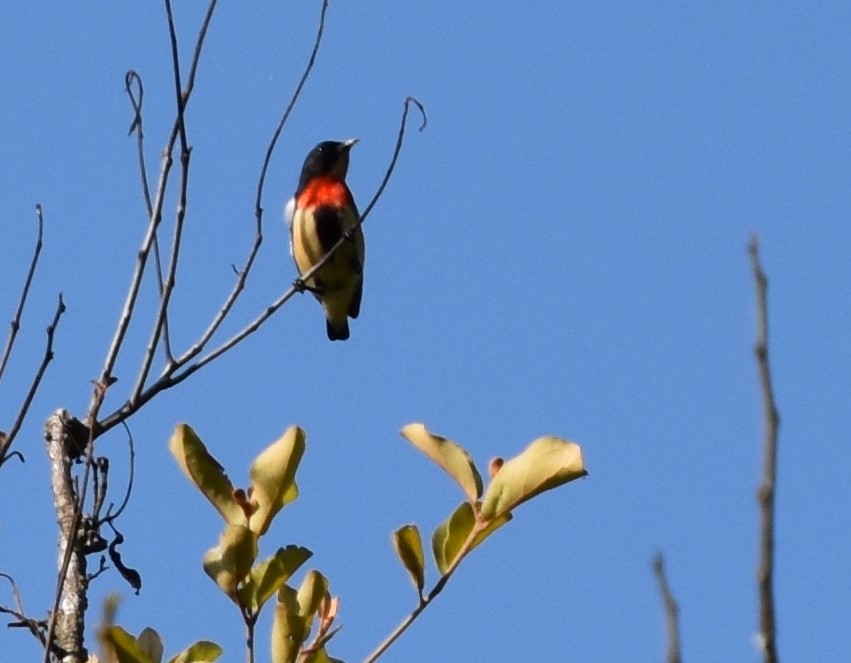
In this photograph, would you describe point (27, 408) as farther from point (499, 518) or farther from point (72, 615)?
point (499, 518)

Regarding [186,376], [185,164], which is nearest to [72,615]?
[186,376]

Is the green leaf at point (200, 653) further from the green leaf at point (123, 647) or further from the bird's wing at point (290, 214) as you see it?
the bird's wing at point (290, 214)

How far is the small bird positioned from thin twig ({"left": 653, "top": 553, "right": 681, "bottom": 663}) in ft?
19.8

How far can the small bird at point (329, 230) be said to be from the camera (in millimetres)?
7562

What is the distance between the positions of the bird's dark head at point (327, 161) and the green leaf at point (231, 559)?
6.07 metres

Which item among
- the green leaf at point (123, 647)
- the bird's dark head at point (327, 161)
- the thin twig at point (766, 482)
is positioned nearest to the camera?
the thin twig at point (766, 482)

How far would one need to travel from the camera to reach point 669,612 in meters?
1.19

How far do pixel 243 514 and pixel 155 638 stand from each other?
0.22 metres

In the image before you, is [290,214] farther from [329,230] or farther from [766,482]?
[766,482]

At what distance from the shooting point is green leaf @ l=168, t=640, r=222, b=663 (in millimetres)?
2275

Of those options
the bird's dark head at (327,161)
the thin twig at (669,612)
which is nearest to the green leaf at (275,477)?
the thin twig at (669,612)

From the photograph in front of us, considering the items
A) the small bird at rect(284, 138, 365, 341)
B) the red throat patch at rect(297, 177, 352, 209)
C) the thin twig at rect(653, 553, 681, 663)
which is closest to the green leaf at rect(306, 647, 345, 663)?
the thin twig at rect(653, 553, 681, 663)

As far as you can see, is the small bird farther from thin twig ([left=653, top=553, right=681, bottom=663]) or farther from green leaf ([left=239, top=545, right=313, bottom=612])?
thin twig ([left=653, top=553, right=681, bottom=663])

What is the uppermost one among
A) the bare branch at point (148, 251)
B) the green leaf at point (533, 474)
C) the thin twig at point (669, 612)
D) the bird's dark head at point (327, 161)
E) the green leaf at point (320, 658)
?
the bird's dark head at point (327, 161)
